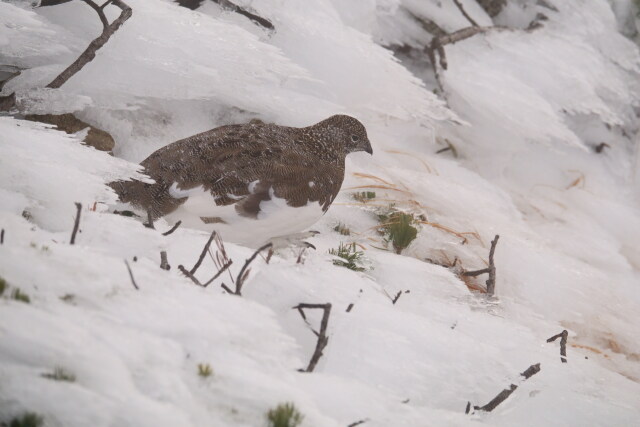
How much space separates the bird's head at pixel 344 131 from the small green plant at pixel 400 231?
0.49 meters

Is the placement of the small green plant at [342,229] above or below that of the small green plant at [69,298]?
below

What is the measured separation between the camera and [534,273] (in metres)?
3.54

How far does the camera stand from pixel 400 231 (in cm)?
336

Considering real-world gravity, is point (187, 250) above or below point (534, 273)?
above

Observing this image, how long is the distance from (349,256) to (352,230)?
55cm

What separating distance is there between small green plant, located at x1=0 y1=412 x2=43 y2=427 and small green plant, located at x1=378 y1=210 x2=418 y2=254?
2.52 m

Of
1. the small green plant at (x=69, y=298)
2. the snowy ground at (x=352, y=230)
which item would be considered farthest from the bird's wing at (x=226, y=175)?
the small green plant at (x=69, y=298)

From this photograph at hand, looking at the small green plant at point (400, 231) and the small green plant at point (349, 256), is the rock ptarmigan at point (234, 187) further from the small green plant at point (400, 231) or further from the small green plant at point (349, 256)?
the small green plant at point (400, 231)

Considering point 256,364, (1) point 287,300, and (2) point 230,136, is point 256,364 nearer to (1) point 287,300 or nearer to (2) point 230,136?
(1) point 287,300

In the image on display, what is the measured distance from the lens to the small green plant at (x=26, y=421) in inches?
38.7

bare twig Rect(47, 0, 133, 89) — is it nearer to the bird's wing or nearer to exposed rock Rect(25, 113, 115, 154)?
exposed rock Rect(25, 113, 115, 154)

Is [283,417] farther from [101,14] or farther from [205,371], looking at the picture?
[101,14]

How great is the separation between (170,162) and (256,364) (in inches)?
58.4

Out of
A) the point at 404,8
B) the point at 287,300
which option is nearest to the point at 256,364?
the point at 287,300
